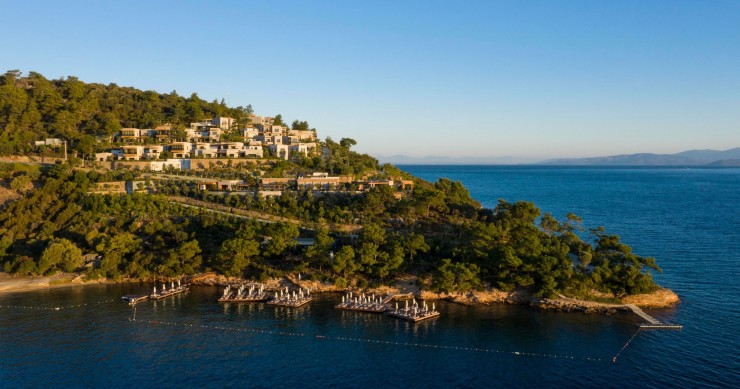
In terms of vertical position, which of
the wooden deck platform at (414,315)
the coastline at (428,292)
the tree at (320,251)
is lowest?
the wooden deck platform at (414,315)

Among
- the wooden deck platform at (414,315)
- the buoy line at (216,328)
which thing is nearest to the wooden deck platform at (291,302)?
the buoy line at (216,328)

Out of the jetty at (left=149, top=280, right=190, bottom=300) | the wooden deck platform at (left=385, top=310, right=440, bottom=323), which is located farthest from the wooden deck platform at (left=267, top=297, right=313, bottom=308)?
the jetty at (left=149, top=280, right=190, bottom=300)

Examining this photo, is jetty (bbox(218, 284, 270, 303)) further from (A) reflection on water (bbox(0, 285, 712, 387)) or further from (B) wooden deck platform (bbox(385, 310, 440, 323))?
(B) wooden deck platform (bbox(385, 310, 440, 323))

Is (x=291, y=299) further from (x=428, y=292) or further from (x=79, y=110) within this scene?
(x=79, y=110)

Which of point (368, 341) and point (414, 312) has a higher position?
point (414, 312)

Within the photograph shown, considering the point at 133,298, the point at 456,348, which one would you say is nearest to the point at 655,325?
the point at 456,348

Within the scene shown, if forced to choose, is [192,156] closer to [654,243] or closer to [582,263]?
[582,263]

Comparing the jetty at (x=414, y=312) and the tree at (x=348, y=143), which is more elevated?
the tree at (x=348, y=143)

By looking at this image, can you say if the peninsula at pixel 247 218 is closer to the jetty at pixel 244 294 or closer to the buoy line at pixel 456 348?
the jetty at pixel 244 294
